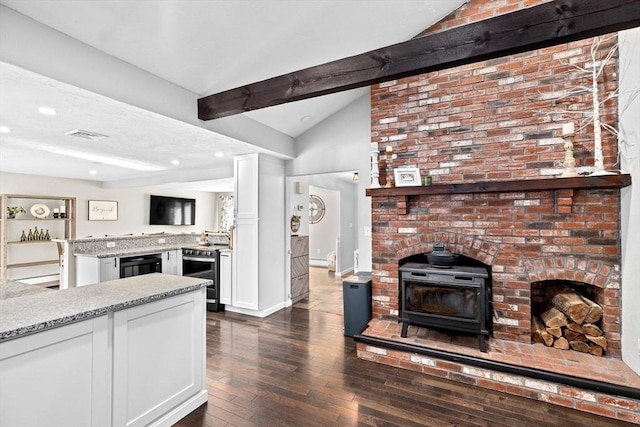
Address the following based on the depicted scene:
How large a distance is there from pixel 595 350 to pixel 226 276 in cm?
427

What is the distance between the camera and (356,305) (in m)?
3.55

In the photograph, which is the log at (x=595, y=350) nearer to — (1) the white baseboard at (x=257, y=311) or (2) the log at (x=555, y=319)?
(2) the log at (x=555, y=319)

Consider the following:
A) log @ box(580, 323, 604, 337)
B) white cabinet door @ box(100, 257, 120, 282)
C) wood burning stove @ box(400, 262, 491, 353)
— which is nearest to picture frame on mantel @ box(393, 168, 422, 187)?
wood burning stove @ box(400, 262, 491, 353)

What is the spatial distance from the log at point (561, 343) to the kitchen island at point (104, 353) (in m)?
3.04

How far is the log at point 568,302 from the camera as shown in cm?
265

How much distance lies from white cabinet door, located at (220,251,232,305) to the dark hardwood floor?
1232 mm

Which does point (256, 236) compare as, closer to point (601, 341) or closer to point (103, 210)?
point (601, 341)

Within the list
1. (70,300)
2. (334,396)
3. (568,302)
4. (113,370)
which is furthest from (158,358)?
(568,302)

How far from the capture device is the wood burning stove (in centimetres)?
271

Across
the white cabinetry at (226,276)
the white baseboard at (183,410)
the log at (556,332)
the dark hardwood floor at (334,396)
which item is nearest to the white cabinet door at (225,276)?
the white cabinetry at (226,276)

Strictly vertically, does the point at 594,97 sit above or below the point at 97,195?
above

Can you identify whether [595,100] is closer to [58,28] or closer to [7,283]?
[58,28]

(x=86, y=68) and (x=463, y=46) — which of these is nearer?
(x=463, y=46)

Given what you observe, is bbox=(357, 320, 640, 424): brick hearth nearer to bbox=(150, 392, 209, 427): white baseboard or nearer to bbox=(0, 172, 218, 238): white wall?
bbox=(150, 392, 209, 427): white baseboard
